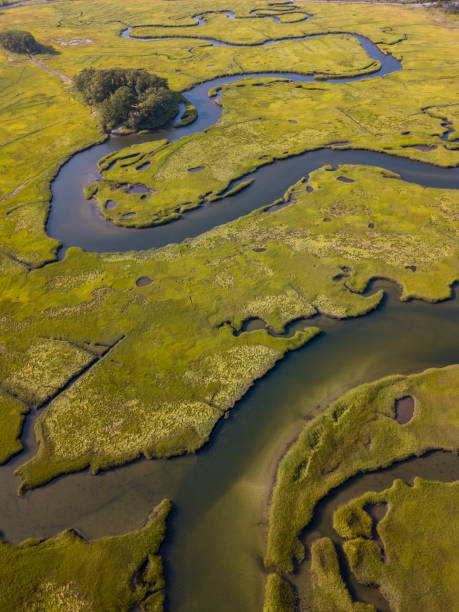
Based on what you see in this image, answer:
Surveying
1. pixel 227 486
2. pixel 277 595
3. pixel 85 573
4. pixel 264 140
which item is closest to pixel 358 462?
pixel 227 486

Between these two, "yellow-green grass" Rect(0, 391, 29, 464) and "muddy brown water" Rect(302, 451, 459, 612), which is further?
"yellow-green grass" Rect(0, 391, 29, 464)

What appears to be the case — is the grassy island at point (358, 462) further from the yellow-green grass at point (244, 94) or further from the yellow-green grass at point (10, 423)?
the yellow-green grass at point (244, 94)

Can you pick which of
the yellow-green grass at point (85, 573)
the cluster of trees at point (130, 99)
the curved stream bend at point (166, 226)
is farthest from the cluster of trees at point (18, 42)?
the yellow-green grass at point (85, 573)

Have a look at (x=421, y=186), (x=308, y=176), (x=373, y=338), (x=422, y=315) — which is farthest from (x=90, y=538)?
(x=421, y=186)

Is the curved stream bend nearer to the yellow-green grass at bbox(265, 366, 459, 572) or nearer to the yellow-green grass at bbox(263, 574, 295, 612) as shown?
the yellow-green grass at bbox(265, 366, 459, 572)

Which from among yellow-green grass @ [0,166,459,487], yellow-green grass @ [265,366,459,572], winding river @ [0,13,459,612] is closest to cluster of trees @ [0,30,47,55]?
yellow-green grass @ [0,166,459,487]

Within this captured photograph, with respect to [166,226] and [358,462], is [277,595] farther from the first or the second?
[166,226]
